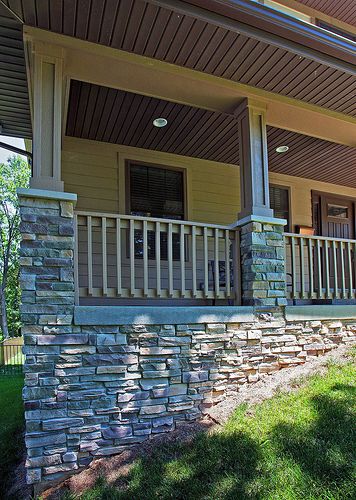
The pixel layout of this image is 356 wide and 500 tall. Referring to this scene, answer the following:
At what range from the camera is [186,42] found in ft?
12.0

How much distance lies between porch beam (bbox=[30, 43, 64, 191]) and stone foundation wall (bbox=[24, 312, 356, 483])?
1244mm

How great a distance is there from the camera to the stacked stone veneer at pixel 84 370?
321cm

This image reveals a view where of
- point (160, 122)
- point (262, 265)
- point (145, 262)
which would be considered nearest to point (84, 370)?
point (145, 262)

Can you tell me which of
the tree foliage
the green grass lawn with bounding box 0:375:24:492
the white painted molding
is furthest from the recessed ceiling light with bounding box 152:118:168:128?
the tree foliage

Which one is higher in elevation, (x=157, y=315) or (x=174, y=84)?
(x=174, y=84)

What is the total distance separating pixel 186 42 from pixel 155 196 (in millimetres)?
2636

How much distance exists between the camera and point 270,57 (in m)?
3.86

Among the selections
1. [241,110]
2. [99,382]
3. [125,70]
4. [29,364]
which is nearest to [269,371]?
[99,382]

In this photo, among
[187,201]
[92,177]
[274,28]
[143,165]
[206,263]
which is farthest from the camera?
[187,201]

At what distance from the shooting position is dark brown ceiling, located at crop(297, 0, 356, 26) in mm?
6055

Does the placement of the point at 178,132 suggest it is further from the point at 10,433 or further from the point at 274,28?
the point at 10,433

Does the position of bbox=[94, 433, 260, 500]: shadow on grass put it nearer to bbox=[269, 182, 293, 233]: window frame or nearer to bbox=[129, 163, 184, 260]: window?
bbox=[129, 163, 184, 260]: window

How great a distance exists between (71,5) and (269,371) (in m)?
3.78

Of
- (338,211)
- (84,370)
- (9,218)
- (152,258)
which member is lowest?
(84,370)
